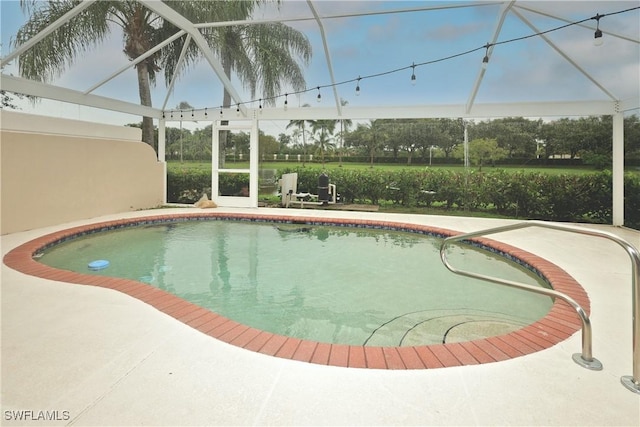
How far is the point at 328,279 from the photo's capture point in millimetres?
4832

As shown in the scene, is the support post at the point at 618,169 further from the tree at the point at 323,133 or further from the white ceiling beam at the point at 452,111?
the tree at the point at 323,133

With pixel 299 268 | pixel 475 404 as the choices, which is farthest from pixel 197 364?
pixel 299 268

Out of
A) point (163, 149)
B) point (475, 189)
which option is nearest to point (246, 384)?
point (475, 189)

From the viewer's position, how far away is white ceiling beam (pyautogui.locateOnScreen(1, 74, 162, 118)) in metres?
7.03

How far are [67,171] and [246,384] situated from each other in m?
8.06

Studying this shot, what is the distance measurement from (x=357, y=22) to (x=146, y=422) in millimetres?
8936

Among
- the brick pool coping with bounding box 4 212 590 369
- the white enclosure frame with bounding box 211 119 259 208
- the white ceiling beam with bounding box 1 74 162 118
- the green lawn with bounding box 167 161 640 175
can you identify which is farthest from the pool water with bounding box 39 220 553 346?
the green lawn with bounding box 167 161 640 175

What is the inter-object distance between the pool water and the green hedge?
3814 millimetres

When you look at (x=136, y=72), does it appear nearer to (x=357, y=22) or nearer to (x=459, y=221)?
(x=357, y=22)

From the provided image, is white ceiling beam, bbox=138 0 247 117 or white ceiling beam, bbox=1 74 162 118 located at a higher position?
white ceiling beam, bbox=138 0 247 117

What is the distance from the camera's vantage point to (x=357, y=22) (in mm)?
8484

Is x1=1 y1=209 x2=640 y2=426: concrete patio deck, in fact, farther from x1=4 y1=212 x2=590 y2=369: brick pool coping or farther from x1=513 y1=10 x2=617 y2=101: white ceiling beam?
x1=513 y1=10 x2=617 y2=101: white ceiling beam

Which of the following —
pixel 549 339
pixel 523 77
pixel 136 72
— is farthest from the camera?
pixel 136 72

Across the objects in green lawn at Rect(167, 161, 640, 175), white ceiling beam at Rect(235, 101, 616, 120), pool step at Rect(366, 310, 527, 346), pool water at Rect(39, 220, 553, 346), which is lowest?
pool step at Rect(366, 310, 527, 346)
